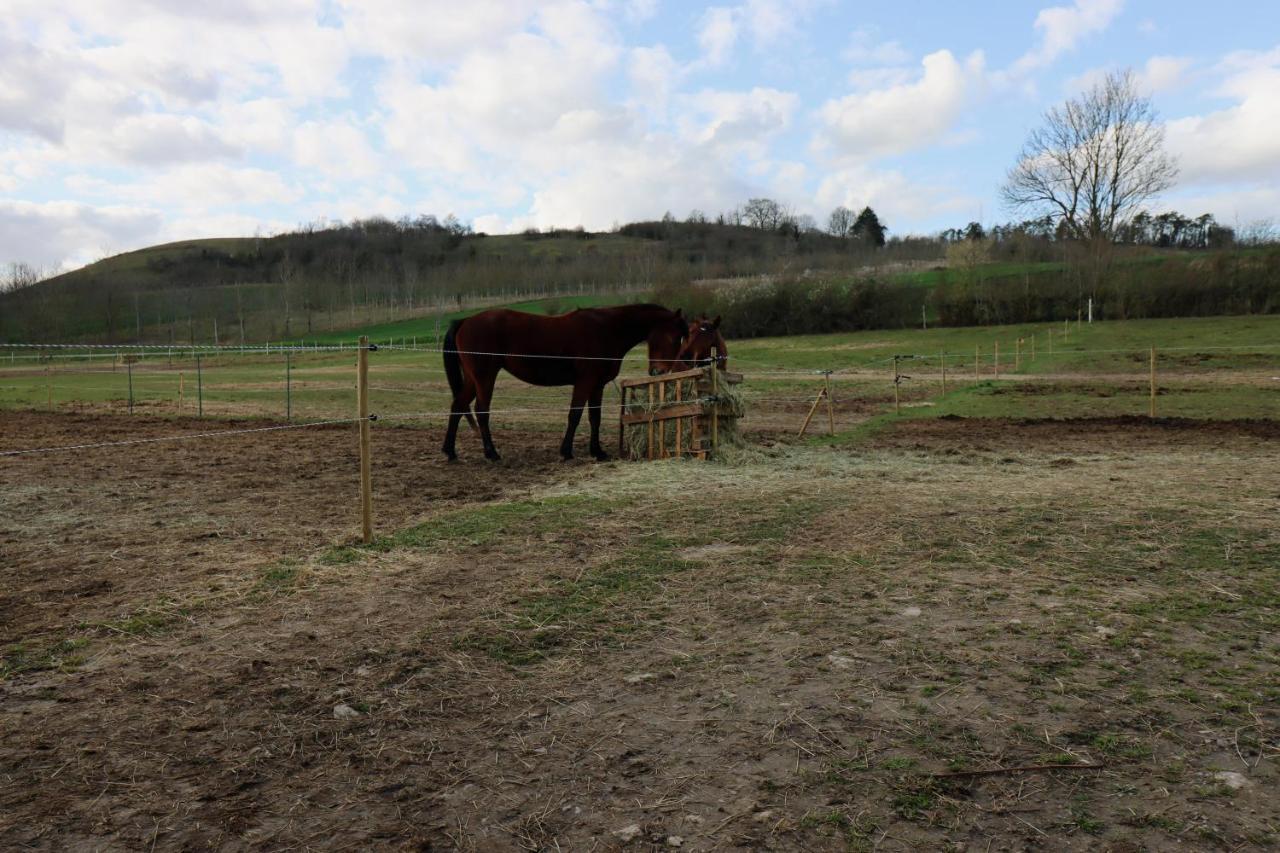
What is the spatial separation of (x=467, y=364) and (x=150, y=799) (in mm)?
8129

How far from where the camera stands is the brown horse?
10.4 metres

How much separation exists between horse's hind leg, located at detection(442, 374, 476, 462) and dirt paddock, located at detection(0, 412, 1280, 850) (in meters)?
3.15

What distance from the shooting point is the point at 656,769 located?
2.79 m

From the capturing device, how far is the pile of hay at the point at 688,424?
1030cm

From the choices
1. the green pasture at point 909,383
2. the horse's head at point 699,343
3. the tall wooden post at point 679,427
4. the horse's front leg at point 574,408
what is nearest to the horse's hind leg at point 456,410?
the green pasture at point 909,383

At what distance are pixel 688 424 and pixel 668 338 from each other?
124cm

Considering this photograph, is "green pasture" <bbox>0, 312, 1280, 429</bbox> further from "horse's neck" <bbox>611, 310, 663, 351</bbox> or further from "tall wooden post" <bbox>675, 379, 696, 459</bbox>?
"tall wooden post" <bbox>675, 379, 696, 459</bbox>

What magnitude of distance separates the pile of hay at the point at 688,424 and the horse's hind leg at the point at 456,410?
2.21 meters

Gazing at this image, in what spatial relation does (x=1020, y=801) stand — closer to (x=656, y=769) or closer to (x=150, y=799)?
(x=656, y=769)

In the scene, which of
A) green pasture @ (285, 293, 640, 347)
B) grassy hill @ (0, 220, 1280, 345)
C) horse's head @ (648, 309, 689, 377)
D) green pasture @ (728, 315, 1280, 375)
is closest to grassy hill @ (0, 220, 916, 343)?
grassy hill @ (0, 220, 1280, 345)

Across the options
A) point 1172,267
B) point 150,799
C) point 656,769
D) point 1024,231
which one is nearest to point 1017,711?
point 656,769

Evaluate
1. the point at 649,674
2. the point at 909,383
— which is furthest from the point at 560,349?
the point at 909,383

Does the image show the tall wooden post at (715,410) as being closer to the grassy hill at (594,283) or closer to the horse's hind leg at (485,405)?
the horse's hind leg at (485,405)

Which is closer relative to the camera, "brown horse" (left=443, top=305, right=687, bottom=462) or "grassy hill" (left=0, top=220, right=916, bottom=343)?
"brown horse" (left=443, top=305, right=687, bottom=462)
